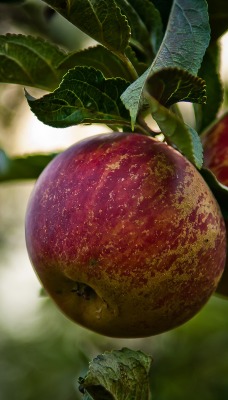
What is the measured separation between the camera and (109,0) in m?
1.21

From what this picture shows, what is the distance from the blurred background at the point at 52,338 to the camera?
7.41ft

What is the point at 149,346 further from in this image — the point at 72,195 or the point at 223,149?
the point at 72,195

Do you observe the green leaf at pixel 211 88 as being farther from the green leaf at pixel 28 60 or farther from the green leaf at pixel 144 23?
the green leaf at pixel 28 60

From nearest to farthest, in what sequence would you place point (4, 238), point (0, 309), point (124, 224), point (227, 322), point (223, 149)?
point (124, 224), point (223, 149), point (227, 322), point (4, 238), point (0, 309)

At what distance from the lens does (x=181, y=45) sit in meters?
1.23

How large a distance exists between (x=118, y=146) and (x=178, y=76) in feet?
0.75

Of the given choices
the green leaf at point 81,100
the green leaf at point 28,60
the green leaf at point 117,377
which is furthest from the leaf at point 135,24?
the green leaf at point 117,377

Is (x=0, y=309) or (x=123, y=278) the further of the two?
(x=0, y=309)

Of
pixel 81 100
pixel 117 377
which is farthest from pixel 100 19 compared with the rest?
pixel 117 377

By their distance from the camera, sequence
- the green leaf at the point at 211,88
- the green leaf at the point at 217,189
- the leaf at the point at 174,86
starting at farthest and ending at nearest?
the green leaf at the point at 211,88 → the green leaf at the point at 217,189 → the leaf at the point at 174,86

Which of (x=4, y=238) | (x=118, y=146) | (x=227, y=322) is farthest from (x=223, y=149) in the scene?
(x=4, y=238)

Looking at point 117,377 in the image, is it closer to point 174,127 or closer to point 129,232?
point 129,232

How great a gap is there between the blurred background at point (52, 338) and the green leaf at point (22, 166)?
3 cm

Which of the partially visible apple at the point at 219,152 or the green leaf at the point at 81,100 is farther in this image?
the partially visible apple at the point at 219,152
